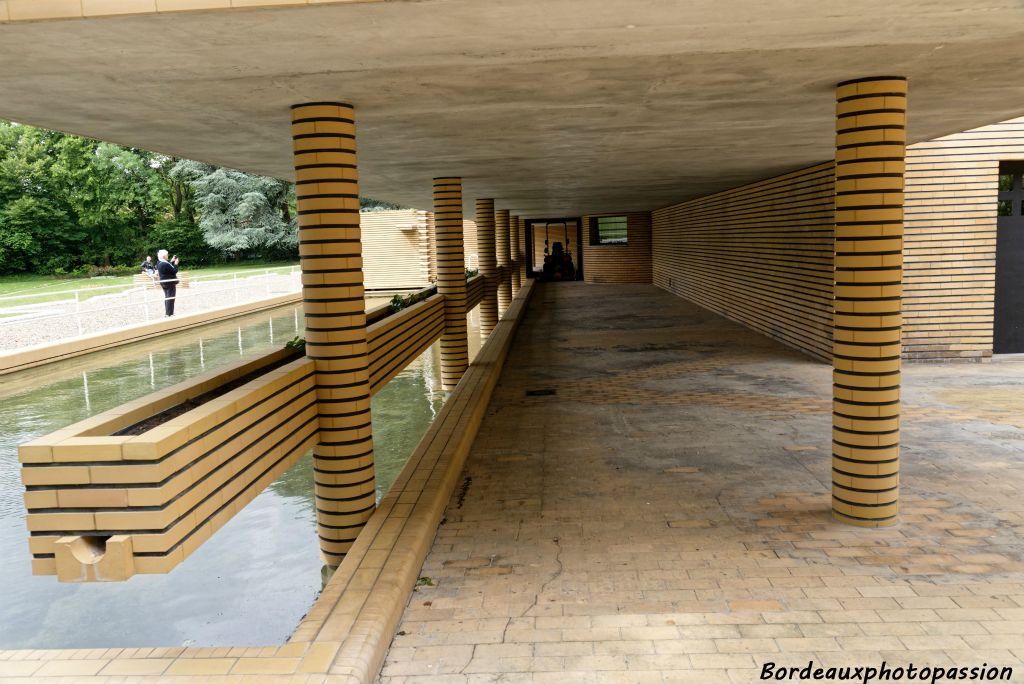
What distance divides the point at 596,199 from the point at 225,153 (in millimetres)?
13265

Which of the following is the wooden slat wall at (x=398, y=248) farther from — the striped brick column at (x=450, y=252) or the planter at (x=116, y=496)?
the planter at (x=116, y=496)

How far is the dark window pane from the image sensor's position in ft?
105

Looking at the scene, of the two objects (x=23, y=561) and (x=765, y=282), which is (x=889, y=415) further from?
(x=765, y=282)

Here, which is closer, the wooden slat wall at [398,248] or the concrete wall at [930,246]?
the concrete wall at [930,246]

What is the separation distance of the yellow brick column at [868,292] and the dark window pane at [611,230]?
88.4ft

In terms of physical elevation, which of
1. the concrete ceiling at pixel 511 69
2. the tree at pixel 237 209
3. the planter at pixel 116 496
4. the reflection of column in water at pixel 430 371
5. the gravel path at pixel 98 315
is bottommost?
the reflection of column in water at pixel 430 371

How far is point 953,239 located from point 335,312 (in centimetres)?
916

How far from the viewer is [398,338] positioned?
8.16 meters

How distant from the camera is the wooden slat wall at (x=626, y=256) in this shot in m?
30.2

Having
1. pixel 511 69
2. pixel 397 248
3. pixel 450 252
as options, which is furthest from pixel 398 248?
pixel 511 69

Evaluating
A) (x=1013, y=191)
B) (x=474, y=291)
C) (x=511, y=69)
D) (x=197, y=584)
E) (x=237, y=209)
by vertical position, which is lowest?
(x=197, y=584)

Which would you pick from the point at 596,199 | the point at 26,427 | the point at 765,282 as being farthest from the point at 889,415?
the point at 596,199

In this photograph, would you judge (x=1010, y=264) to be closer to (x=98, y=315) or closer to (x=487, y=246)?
(x=487, y=246)

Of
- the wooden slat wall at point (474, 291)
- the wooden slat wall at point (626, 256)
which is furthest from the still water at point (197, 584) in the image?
the wooden slat wall at point (626, 256)
